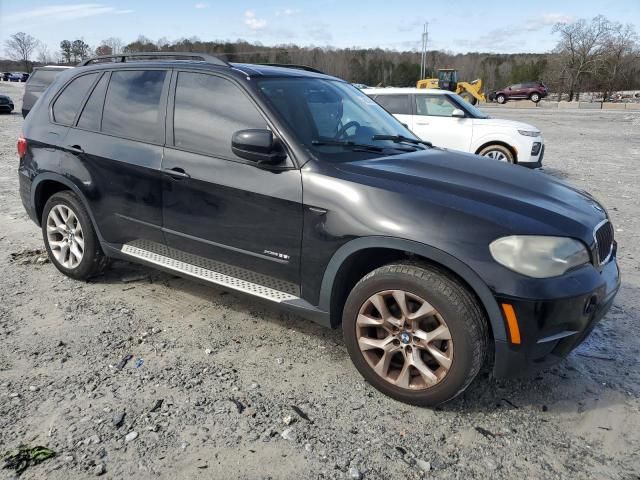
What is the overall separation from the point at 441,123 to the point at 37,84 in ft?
33.1

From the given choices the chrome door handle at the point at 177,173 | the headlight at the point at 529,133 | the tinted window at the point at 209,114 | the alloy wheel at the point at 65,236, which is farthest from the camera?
the headlight at the point at 529,133

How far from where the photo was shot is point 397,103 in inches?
428

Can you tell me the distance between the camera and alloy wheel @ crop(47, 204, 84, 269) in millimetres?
4523

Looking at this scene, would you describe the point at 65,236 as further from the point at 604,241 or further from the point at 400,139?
the point at 604,241

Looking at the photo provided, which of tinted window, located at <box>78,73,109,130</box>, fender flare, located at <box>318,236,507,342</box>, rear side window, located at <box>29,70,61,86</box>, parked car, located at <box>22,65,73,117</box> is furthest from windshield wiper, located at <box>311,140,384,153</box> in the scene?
rear side window, located at <box>29,70,61,86</box>

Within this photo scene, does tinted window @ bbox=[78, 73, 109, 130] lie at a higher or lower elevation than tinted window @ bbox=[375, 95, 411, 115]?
higher

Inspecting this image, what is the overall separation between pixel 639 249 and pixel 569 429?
372 cm

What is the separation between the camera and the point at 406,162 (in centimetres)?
343

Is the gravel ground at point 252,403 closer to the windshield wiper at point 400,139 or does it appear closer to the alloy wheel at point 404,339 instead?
the alloy wheel at point 404,339

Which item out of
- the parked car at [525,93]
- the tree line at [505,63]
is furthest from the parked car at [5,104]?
the parked car at [525,93]

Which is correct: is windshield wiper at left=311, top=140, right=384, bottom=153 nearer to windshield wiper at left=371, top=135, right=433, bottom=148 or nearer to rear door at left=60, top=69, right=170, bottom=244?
windshield wiper at left=371, top=135, right=433, bottom=148

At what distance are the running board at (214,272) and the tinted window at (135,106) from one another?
2.70 feet

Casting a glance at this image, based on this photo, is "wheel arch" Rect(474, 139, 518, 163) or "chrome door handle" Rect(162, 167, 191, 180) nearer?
"chrome door handle" Rect(162, 167, 191, 180)

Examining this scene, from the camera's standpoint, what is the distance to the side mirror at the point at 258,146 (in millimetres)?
3148
